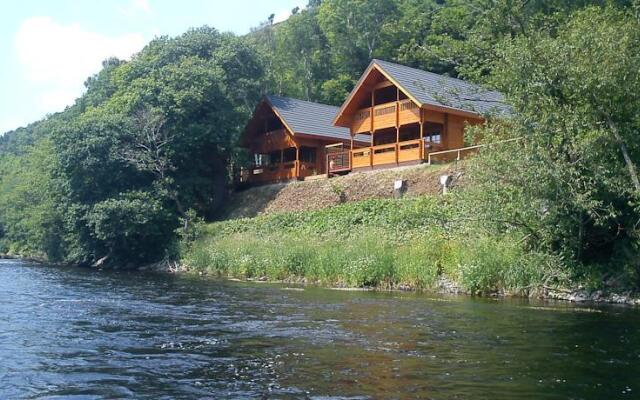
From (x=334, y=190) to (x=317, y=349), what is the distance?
2646 cm

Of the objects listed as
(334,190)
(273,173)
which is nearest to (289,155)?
(273,173)

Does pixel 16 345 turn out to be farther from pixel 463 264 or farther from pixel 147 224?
pixel 147 224

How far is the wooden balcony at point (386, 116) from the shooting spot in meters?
36.7

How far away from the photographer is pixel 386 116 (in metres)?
38.3

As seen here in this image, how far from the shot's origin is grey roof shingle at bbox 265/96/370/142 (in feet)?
146

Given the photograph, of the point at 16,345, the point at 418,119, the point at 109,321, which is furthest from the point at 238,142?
the point at 16,345

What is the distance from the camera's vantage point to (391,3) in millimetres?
66250

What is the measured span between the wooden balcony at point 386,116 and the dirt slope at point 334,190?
3074 millimetres

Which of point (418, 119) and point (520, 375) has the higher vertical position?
point (418, 119)

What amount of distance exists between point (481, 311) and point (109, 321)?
8.92 metres

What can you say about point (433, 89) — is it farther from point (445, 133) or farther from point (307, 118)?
point (307, 118)

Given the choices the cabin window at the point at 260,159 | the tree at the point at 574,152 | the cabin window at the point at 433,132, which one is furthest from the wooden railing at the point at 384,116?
the tree at the point at 574,152

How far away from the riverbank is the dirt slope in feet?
9.66

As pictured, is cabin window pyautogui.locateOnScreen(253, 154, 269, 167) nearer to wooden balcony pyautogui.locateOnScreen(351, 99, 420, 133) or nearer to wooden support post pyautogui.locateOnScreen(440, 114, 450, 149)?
wooden balcony pyautogui.locateOnScreen(351, 99, 420, 133)
